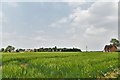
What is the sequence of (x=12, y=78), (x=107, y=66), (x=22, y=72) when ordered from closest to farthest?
(x=12, y=78)
(x=22, y=72)
(x=107, y=66)

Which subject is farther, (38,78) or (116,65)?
(116,65)

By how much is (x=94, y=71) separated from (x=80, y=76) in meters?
1.57

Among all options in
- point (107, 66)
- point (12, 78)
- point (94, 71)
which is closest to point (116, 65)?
point (107, 66)

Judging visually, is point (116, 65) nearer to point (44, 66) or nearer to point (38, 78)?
point (44, 66)

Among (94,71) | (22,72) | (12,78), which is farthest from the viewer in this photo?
(94,71)

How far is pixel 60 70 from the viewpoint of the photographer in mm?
16859

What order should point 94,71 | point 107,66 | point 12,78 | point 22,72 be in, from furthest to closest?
point 107,66
point 94,71
point 22,72
point 12,78

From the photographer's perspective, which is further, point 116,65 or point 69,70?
point 116,65

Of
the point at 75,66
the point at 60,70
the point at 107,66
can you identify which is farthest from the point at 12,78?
the point at 107,66

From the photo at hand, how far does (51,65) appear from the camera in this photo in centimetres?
1800

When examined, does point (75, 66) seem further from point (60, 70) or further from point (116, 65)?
point (116, 65)

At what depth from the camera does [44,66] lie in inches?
711

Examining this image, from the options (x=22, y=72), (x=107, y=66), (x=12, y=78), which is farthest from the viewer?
(x=107, y=66)

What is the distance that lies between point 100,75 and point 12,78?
4.76 metres
